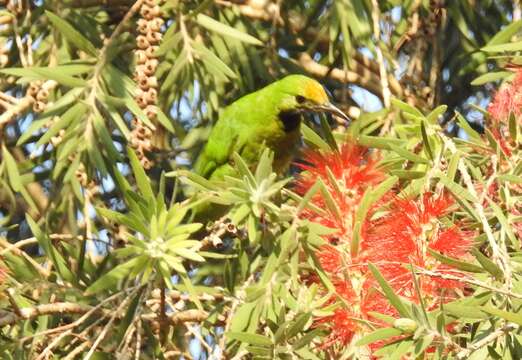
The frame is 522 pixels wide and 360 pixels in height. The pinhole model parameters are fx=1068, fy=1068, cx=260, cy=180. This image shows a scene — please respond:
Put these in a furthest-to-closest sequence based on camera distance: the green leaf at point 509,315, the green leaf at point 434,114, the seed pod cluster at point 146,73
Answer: the seed pod cluster at point 146,73 < the green leaf at point 434,114 < the green leaf at point 509,315

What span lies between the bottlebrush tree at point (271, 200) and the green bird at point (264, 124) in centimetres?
6

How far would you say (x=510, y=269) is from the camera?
162 cm

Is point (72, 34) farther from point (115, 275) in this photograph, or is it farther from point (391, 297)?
point (391, 297)

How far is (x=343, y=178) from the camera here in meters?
2.07

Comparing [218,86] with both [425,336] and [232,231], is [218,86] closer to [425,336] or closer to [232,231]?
[232,231]

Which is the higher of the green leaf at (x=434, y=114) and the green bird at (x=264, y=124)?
the green leaf at (x=434, y=114)

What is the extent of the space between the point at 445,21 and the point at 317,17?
42 cm

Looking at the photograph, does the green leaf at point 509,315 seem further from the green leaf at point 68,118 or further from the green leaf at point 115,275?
the green leaf at point 68,118

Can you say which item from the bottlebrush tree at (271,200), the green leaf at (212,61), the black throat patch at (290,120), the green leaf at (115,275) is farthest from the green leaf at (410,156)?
the black throat patch at (290,120)

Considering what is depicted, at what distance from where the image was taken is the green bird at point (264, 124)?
129 inches

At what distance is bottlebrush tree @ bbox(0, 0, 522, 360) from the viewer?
1.77m

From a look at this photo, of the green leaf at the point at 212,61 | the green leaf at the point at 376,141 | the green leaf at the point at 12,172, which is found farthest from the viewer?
the green leaf at the point at 12,172

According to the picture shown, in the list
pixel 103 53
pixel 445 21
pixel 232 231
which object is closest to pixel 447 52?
pixel 445 21

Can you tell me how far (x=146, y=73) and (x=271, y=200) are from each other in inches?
21.2
